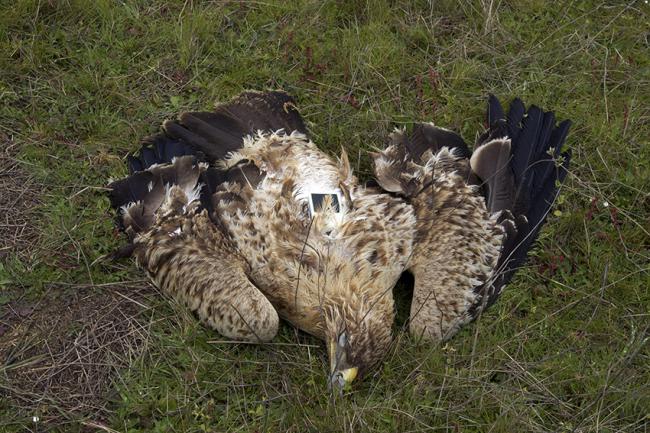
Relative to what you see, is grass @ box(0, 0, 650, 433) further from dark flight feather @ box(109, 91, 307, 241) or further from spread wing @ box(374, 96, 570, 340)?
dark flight feather @ box(109, 91, 307, 241)

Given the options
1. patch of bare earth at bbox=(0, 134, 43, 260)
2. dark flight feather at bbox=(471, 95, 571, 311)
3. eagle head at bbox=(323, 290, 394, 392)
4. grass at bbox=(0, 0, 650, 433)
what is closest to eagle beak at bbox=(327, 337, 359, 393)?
eagle head at bbox=(323, 290, 394, 392)

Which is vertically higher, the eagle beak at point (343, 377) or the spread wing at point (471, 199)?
the spread wing at point (471, 199)

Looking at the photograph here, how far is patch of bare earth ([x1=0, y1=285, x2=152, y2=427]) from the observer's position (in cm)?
394

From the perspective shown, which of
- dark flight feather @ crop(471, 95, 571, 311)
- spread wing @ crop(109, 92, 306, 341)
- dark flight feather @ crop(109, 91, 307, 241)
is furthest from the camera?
dark flight feather @ crop(471, 95, 571, 311)

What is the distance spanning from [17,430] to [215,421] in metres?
1.01

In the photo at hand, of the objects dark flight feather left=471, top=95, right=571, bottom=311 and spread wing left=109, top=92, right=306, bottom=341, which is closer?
spread wing left=109, top=92, right=306, bottom=341

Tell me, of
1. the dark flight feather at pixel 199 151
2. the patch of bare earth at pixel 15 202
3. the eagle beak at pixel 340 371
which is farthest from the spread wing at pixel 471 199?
the patch of bare earth at pixel 15 202

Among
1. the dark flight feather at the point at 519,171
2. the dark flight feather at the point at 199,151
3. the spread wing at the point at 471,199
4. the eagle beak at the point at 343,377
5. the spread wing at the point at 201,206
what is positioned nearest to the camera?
the eagle beak at the point at 343,377

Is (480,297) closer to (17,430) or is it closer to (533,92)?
(533,92)

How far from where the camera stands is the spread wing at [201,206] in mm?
4098

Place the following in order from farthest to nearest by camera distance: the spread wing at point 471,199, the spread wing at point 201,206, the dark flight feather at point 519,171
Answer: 1. the dark flight feather at point 519,171
2. the spread wing at point 471,199
3. the spread wing at point 201,206

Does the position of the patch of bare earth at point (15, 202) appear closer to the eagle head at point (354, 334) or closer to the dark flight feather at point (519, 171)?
the eagle head at point (354, 334)

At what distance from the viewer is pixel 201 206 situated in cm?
441

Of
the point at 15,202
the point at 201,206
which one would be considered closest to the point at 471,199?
the point at 201,206
